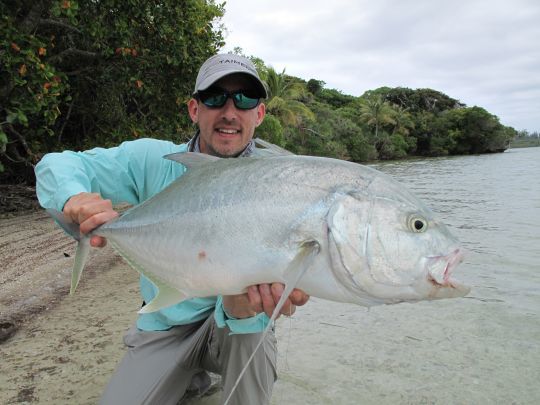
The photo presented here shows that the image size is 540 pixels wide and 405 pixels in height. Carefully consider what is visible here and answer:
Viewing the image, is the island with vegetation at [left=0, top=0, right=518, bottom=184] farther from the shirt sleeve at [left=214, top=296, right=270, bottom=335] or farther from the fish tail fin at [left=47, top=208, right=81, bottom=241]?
the shirt sleeve at [left=214, top=296, right=270, bottom=335]

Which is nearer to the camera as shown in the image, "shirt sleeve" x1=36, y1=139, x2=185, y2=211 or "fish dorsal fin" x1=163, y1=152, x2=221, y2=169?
"fish dorsal fin" x1=163, y1=152, x2=221, y2=169

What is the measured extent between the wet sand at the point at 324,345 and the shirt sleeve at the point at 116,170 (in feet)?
4.47

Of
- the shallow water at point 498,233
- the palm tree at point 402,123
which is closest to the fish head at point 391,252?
the shallow water at point 498,233

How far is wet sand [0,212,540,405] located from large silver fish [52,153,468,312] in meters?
1.54

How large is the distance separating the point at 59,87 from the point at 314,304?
18.4 feet

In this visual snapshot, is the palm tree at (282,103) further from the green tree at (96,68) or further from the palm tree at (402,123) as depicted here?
the palm tree at (402,123)

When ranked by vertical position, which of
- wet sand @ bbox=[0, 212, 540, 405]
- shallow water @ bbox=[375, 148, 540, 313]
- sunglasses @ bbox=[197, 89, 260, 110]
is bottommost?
wet sand @ bbox=[0, 212, 540, 405]

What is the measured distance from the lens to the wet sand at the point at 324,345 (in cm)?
313

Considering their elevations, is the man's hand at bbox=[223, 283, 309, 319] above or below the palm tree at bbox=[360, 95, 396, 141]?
below

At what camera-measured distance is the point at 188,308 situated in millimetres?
2656

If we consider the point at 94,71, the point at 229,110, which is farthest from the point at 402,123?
the point at 229,110

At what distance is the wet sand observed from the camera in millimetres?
3133

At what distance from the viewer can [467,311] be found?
5066 millimetres

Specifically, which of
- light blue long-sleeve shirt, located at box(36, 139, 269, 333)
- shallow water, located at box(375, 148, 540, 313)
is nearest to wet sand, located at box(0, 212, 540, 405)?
shallow water, located at box(375, 148, 540, 313)
